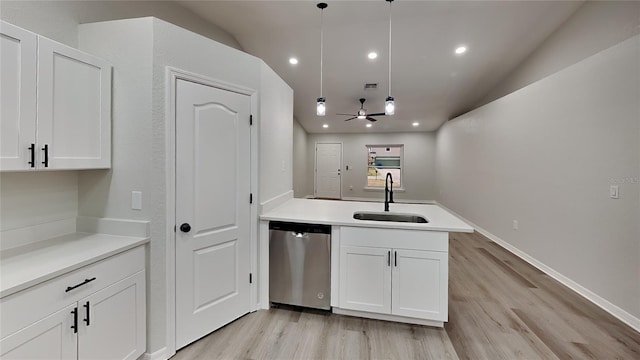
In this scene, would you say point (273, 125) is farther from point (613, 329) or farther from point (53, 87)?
point (613, 329)

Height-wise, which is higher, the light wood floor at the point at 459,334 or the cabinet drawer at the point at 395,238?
the cabinet drawer at the point at 395,238

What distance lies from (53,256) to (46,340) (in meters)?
0.42

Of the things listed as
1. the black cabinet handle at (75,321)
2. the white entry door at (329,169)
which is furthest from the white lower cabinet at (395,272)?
the white entry door at (329,169)

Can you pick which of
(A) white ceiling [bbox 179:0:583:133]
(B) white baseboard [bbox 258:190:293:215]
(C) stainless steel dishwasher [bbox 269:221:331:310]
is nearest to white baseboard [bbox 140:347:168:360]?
(C) stainless steel dishwasher [bbox 269:221:331:310]

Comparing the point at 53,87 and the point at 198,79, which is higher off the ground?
the point at 198,79

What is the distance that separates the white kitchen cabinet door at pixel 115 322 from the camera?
53.4 inches

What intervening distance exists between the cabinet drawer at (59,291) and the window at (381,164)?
8.15m

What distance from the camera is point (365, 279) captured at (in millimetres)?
2197

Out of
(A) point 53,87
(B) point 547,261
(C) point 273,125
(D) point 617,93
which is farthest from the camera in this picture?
(B) point 547,261

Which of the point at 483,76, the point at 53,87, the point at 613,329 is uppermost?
the point at 483,76

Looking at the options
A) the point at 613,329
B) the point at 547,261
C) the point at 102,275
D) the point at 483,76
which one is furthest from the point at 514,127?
the point at 102,275

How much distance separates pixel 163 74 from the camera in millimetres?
1725

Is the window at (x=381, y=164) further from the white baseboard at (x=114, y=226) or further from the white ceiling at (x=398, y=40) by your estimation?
the white baseboard at (x=114, y=226)

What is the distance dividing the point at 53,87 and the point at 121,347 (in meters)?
1.55
